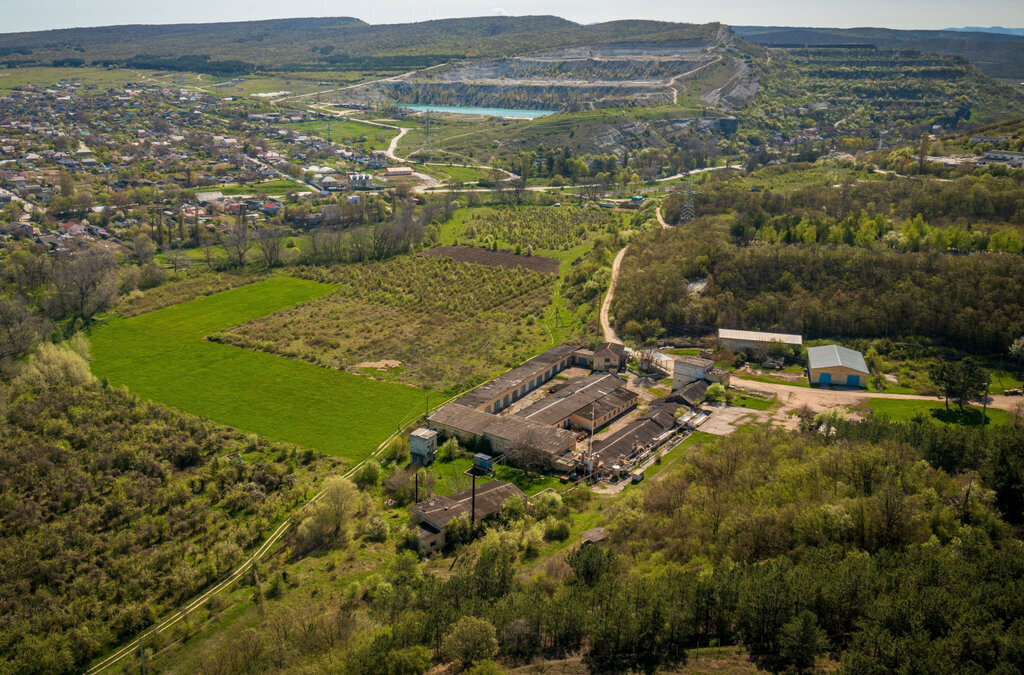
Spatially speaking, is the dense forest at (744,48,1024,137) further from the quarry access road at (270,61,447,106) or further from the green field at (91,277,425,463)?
the green field at (91,277,425,463)

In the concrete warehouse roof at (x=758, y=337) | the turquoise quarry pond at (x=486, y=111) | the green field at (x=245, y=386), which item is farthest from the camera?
the turquoise quarry pond at (x=486, y=111)

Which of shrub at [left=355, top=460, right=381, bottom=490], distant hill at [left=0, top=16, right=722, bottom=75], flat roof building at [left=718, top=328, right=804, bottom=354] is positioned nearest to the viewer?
shrub at [left=355, top=460, right=381, bottom=490]

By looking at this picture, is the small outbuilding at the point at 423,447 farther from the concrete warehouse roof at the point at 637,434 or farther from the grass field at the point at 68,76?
the grass field at the point at 68,76

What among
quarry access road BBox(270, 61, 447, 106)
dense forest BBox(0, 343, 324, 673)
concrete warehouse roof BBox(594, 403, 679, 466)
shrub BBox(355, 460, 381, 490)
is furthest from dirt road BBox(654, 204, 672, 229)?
quarry access road BBox(270, 61, 447, 106)

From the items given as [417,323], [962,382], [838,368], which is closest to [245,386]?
[417,323]

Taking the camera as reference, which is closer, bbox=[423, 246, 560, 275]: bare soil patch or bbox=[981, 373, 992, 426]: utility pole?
bbox=[981, 373, 992, 426]: utility pole

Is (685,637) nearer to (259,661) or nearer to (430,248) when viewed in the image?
(259,661)

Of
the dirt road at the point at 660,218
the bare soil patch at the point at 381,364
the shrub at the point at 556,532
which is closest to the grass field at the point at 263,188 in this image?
the dirt road at the point at 660,218
